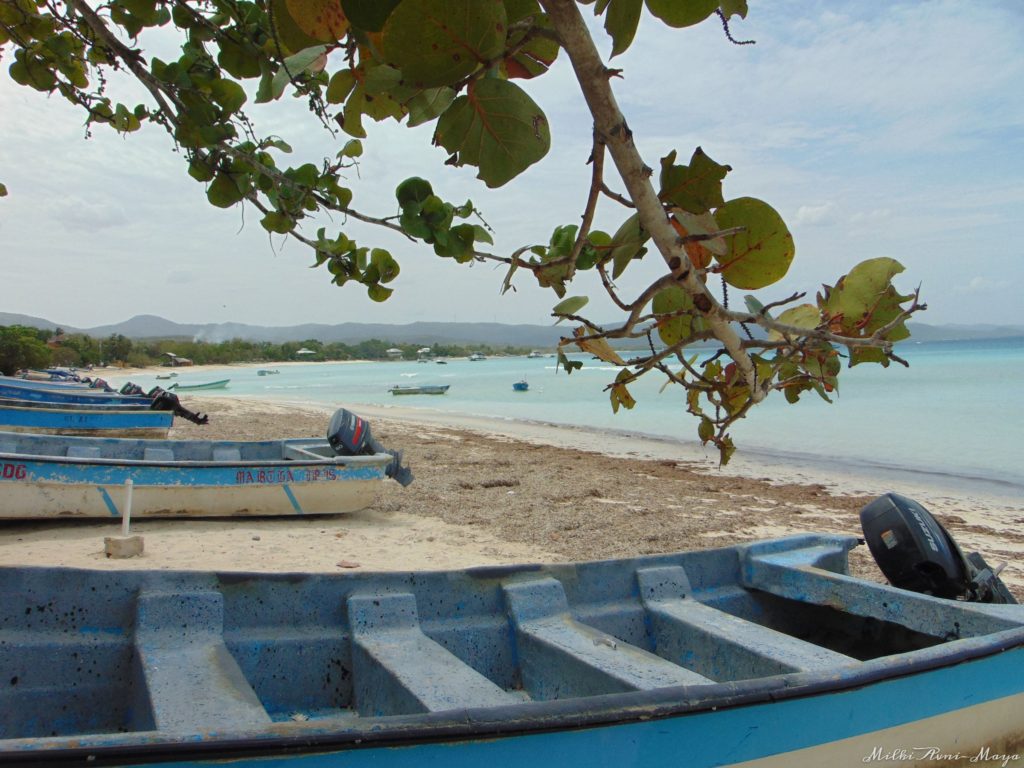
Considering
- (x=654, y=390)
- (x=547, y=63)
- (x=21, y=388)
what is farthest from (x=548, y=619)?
(x=654, y=390)

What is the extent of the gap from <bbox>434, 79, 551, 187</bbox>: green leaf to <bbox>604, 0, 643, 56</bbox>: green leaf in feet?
0.38

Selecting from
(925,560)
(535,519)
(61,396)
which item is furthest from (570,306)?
(61,396)

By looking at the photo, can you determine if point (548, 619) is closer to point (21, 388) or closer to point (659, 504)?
point (659, 504)

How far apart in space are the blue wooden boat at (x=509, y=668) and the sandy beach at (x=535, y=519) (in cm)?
143

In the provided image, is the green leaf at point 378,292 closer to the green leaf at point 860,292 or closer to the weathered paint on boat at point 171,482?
the green leaf at point 860,292

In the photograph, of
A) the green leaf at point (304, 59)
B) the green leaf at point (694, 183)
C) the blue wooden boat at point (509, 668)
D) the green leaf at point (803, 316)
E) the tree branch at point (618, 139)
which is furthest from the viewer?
the blue wooden boat at point (509, 668)

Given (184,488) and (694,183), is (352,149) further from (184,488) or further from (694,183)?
(184,488)

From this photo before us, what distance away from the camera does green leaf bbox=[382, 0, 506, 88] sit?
701mm

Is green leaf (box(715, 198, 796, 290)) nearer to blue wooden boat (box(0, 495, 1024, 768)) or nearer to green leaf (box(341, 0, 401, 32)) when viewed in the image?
green leaf (box(341, 0, 401, 32))

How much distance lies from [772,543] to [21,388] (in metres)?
15.2

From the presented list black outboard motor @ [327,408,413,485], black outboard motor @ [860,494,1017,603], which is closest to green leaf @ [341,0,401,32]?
black outboard motor @ [860,494,1017,603]

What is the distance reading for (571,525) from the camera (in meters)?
7.93

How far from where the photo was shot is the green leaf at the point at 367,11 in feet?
2.39

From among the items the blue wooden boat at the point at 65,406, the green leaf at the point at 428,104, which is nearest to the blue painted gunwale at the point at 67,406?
the blue wooden boat at the point at 65,406
